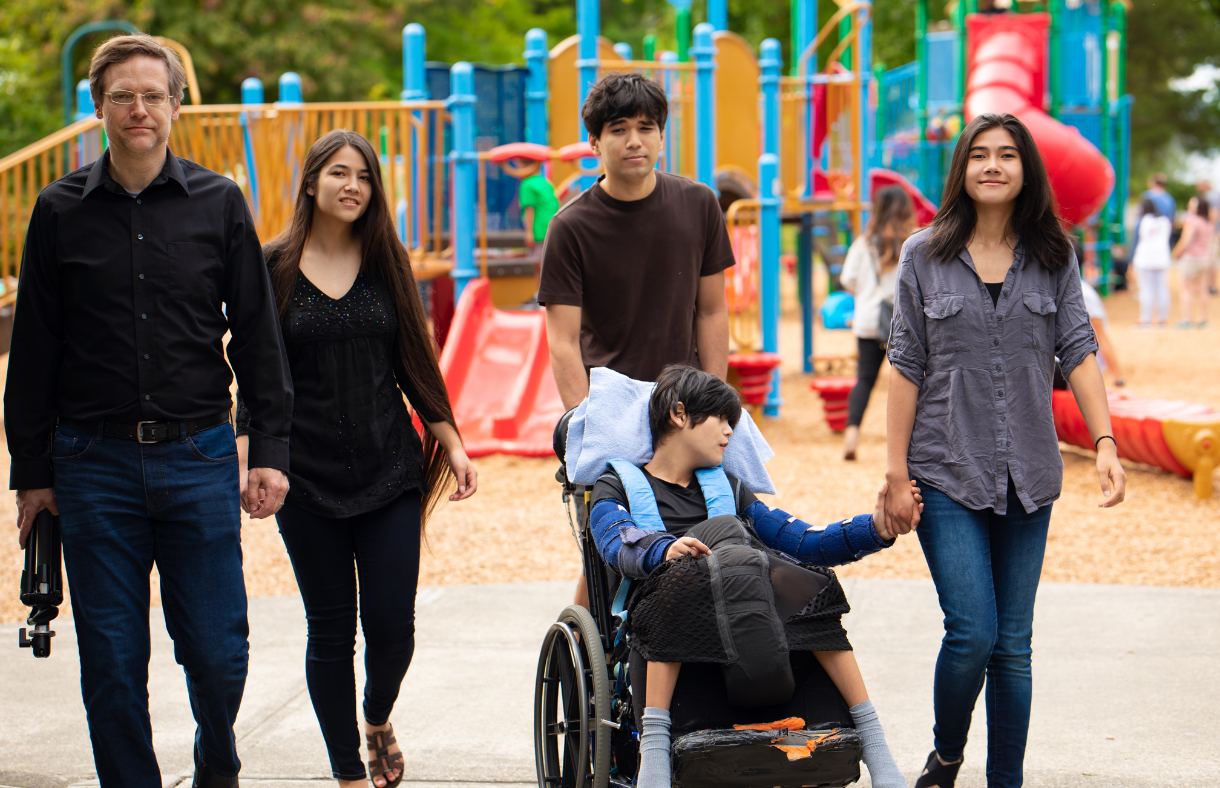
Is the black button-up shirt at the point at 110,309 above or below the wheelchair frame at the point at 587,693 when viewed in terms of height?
above

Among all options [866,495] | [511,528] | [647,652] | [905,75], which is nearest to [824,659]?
[647,652]

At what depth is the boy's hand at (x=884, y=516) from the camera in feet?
9.54

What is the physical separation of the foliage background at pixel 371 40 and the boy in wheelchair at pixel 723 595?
19.4 m

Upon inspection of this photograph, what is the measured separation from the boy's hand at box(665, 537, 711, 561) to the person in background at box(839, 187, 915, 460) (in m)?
5.44

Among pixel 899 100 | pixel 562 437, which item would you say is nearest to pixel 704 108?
pixel 562 437

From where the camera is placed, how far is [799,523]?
299cm

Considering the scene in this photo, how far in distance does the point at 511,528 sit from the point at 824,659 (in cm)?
452

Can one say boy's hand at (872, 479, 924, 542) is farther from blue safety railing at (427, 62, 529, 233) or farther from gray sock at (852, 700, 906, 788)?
blue safety railing at (427, 62, 529, 233)

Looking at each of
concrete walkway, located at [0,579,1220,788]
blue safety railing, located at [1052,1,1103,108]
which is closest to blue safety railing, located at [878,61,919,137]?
blue safety railing, located at [1052,1,1103,108]

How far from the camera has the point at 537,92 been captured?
1170 cm

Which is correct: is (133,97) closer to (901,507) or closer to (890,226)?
(901,507)

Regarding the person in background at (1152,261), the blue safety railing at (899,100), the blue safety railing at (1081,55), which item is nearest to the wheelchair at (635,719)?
the person in background at (1152,261)

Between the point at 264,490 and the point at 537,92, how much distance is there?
368 inches

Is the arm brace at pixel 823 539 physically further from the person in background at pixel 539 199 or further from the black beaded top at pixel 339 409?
the person in background at pixel 539 199
